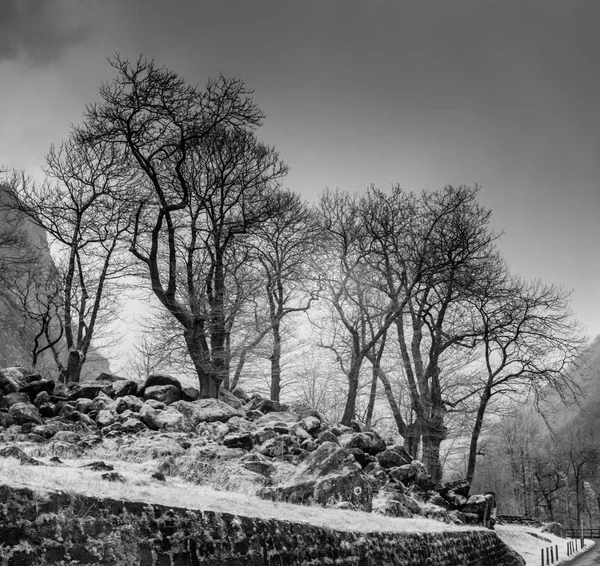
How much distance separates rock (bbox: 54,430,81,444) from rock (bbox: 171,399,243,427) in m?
3.54

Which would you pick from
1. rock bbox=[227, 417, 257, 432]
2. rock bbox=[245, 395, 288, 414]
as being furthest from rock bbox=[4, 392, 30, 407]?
rock bbox=[245, 395, 288, 414]

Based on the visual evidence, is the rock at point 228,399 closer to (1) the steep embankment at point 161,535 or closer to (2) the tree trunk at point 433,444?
(2) the tree trunk at point 433,444

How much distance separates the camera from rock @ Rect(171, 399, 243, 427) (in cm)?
1426

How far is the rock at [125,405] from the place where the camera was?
541 inches

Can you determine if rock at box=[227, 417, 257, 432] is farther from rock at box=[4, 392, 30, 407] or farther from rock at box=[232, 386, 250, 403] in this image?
rock at box=[232, 386, 250, 403]

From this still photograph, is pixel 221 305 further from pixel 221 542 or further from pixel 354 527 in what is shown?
pixel 221 542

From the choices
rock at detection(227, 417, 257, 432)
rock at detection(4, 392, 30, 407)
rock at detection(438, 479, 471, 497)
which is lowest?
rock at detection(438, 479, 471, 497)

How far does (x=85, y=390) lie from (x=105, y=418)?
3.02m

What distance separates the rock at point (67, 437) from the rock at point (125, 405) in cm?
289

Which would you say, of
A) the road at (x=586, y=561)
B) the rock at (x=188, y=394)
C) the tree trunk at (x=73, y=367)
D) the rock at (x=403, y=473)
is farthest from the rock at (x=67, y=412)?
the road at (x=586, y=561)

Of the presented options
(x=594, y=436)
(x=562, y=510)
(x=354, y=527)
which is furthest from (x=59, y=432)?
(x=594, y=436)

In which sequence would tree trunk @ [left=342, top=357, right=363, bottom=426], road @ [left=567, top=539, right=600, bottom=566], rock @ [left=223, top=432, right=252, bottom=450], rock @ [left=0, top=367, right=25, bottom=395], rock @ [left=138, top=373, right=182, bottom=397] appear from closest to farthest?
rock @ [left=223, top=432, right=252, bottom=450] < rock @ [left=0, top=367, right=25, bottom=395] < rock @ [left=138, top=373, right=182, bottom=397] < tree trunk @ [left=342, top=357, right=363, bottom=426] < road @ [left=567, top=539, right=600, bottom=566]

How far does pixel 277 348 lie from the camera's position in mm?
22969

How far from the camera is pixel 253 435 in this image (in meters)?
13.4
